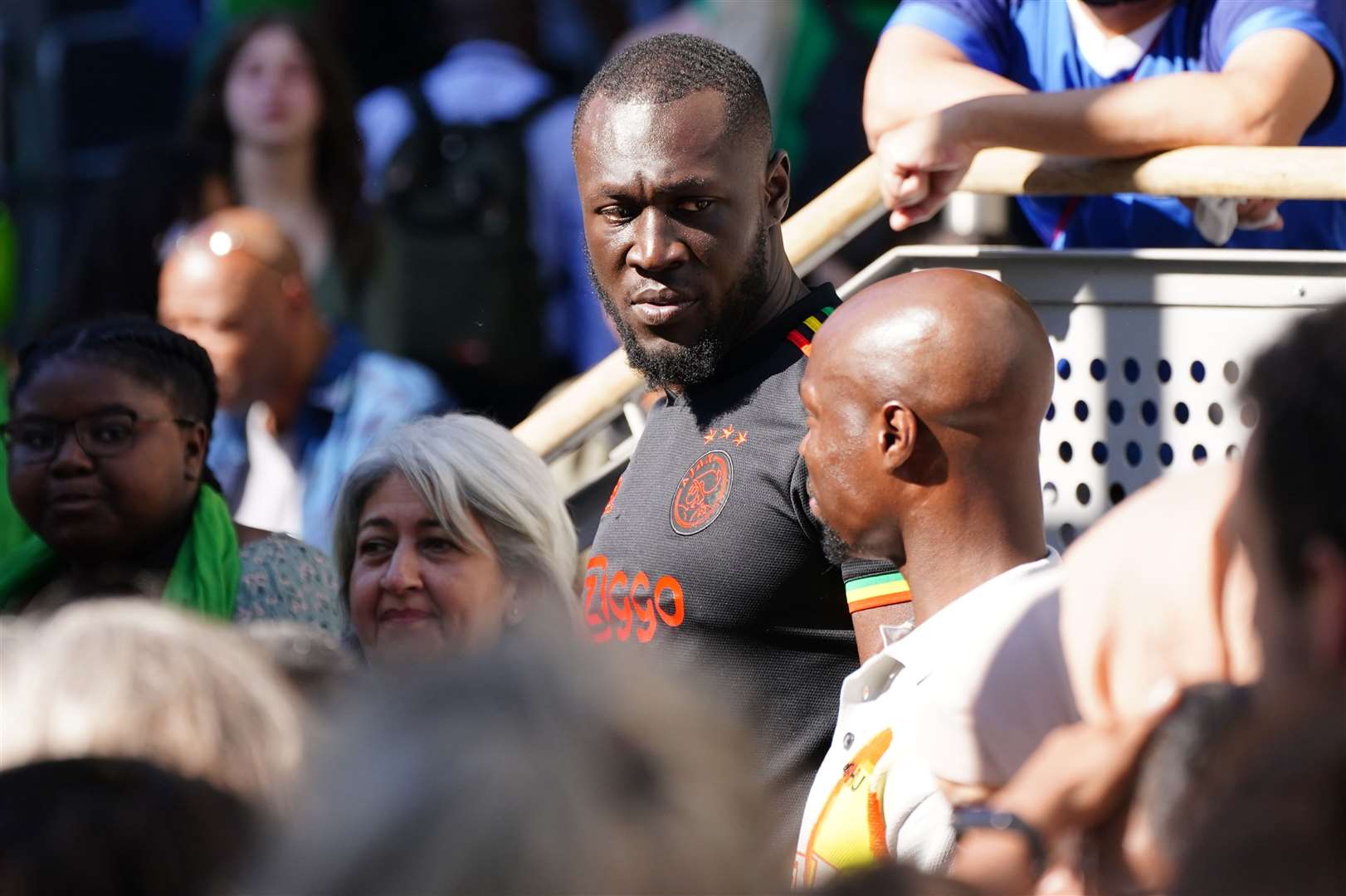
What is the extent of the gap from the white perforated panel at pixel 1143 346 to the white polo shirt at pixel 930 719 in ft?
2.33

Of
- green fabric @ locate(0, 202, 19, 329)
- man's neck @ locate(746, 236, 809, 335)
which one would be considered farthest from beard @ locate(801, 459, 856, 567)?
green fabric @ locate(0, 202, 19, 329)

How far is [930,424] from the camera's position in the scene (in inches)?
106

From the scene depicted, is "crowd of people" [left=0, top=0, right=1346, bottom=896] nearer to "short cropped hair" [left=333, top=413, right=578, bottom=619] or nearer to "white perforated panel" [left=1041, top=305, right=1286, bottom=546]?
"short cropped hair" [left=333, top=413, right=578, bottom=619]

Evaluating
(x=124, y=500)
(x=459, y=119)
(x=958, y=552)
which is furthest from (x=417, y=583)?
(x=459, y=119)

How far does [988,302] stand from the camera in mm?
2766

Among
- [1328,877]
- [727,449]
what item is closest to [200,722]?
[1328,877]

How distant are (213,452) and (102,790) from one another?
3760 mm

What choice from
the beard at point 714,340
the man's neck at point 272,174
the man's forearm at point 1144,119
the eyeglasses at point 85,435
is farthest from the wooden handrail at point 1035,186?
the man's neck at point 272,174

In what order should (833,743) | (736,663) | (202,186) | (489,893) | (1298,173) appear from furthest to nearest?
(202,186) → (1298,173) → (736,663) → (833,743) → (489,893)

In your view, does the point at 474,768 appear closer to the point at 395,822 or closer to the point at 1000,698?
the point at 395,822

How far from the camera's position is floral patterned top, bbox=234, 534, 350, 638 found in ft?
12.6

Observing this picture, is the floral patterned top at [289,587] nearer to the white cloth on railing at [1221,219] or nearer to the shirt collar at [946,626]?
the shirt collar at [946,626]

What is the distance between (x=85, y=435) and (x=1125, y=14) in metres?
2.15

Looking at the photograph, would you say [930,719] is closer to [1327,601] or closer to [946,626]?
[946,626]
